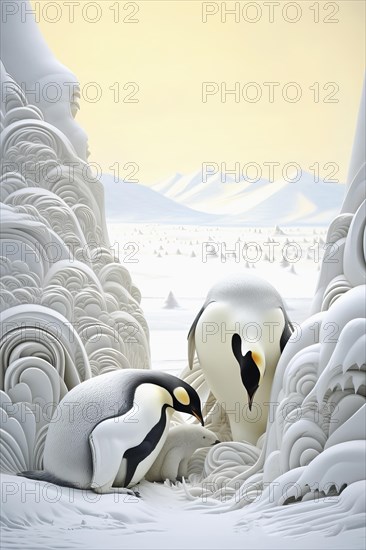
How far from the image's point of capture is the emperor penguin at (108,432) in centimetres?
236

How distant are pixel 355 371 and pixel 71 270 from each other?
95cm

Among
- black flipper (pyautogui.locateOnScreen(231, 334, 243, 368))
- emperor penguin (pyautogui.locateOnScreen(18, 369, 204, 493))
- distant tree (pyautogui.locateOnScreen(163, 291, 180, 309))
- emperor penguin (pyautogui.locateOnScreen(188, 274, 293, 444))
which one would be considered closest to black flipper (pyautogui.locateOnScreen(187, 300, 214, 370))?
emperor penguin (pyautogui.locateOnScreen(188, 274, 293, 444))

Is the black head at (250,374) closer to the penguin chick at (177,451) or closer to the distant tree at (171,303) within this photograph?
the penguin chick at (177,451)

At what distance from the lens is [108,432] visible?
236cm

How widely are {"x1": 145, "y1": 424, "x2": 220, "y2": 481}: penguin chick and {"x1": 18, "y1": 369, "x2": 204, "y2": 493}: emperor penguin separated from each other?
0.12 meters

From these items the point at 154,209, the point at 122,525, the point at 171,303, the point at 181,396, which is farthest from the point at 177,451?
the point at 154,209

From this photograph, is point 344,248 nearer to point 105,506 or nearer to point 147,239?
point 105,506

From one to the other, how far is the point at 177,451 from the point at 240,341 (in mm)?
365

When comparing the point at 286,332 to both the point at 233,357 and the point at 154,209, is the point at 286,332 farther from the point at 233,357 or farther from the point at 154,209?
the point at 154,209

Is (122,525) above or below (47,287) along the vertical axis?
below

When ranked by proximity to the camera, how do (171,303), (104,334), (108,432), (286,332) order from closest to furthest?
(108,432)
(286,332)
(104,334)
(171,303)

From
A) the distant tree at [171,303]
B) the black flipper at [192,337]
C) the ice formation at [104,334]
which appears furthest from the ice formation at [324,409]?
the distant tree at [171,303]

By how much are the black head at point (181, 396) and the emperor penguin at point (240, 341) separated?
0.14 meters

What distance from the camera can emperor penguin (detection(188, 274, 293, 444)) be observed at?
261 centimetres
